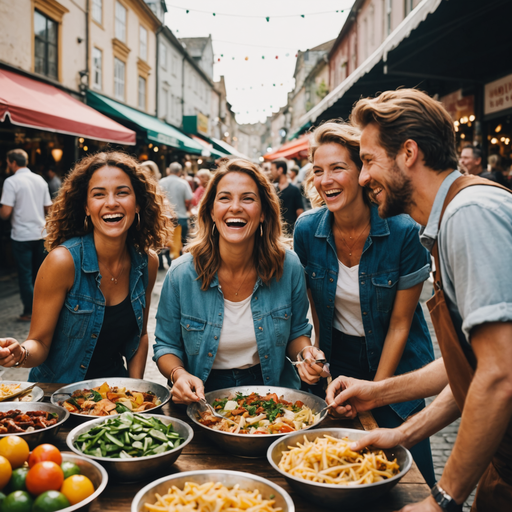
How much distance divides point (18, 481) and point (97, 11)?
1867 cm

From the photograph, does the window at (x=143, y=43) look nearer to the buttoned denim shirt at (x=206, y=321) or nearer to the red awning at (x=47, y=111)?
the red awning at (x=47, y=111)

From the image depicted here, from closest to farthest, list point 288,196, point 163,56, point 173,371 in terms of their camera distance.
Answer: point 173,371 < point 288,196 < point 163,56

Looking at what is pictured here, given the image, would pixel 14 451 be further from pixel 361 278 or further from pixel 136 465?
pixel 361 278

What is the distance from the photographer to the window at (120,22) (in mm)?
19516

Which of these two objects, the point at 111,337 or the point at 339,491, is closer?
the point at 339,491

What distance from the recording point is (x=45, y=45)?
13.5m

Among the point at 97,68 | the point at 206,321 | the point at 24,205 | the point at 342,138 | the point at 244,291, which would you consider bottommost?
the point at 206,321

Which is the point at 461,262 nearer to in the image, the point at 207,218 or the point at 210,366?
the point at 210,366

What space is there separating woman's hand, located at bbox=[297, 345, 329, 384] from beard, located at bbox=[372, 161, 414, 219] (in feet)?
3.15

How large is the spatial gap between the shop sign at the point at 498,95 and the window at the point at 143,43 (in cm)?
1721

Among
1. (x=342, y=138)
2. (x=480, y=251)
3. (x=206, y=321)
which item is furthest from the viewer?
(x=342, y=138)

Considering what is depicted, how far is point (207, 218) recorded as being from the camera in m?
3.00

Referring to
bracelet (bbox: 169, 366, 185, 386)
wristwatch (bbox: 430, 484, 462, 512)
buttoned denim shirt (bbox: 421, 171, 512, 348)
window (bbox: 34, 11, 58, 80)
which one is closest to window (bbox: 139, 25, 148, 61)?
window (bbox: 34, 11, 58, 80)

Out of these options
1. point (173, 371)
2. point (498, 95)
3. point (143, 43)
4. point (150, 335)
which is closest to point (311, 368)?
point (173, 371)
